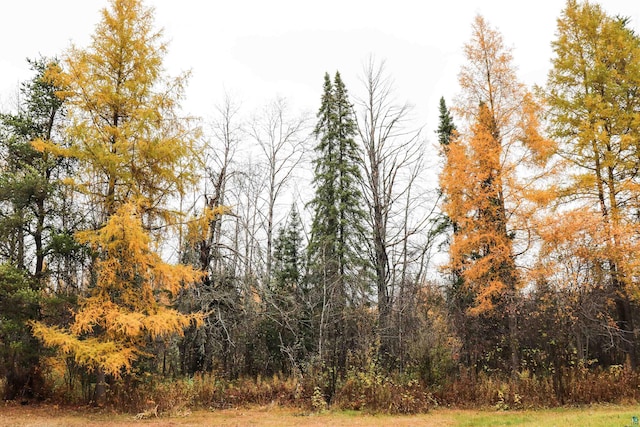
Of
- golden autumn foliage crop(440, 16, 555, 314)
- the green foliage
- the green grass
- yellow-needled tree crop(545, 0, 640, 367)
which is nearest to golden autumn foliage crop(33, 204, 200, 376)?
the green foliage

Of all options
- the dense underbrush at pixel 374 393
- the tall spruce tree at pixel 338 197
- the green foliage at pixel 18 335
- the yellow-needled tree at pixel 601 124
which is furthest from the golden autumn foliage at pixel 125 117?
the yellow-needled tree at pixel 601 124

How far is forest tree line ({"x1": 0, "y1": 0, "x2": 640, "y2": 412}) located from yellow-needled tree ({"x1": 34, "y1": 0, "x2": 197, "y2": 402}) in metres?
0.06

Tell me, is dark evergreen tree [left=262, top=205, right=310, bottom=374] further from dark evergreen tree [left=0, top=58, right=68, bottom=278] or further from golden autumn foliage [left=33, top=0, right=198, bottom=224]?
dark evergreen tree [left=0, top=58, right=68, bottom=278]

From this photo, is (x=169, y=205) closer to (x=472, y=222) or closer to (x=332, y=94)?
(x=472, y=222)

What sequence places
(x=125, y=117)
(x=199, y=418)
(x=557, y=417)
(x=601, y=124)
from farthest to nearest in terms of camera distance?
(x=601, y=124)
(x=125, y=117)
(x=199, y=418)
(x=557, y=417)

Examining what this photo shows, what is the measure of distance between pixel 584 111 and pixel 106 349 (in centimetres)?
1652

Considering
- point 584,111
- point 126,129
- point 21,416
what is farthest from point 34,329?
point 584,111

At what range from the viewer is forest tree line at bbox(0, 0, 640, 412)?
11.1 m

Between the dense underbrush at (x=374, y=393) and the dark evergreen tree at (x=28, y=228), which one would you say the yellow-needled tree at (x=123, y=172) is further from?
the dense underbrush at (x=374, y=393)

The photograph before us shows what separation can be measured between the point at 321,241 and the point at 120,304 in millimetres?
9118

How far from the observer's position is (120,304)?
11195 millimetres

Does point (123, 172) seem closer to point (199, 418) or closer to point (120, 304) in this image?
point (120, 304)

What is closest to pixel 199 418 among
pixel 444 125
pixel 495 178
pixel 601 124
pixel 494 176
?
pixel 495 178

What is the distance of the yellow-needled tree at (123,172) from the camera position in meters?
10.4
